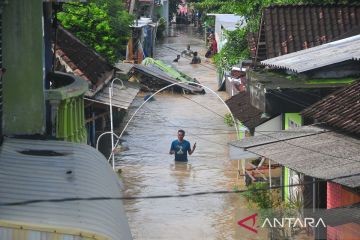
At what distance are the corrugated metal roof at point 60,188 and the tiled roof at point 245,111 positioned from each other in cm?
753

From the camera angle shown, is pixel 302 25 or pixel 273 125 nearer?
pixel 273 125

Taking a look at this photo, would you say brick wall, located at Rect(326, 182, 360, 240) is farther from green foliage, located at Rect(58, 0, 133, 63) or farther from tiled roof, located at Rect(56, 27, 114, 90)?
green foliage, located at Rect(58, 0, 133, 63)

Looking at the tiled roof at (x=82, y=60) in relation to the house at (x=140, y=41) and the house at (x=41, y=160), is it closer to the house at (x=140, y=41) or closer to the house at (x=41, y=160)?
the house at (x=41, y=160)

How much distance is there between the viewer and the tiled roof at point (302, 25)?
17.9 metres

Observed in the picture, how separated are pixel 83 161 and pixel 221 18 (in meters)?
31.8

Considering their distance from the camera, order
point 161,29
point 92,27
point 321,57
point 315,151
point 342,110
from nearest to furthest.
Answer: point 315,151 < point 342,110 < point 321,57 < point 92,27 < point 161,29

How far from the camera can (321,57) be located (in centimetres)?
1447

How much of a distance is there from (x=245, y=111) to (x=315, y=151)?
7292 mm

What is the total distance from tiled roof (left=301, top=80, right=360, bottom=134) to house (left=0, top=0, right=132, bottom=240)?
10.7 feet

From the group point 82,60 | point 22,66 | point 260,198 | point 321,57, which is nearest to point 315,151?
point 22,66

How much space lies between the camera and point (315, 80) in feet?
46.6

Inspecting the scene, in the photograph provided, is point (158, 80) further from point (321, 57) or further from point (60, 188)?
point (60, 188)

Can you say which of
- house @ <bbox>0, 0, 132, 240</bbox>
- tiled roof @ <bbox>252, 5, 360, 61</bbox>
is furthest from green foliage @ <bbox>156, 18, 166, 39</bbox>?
house @ <bbox>0, 0, 132, 240</bbox>

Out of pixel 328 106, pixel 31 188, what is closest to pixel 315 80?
pixel 328 106
